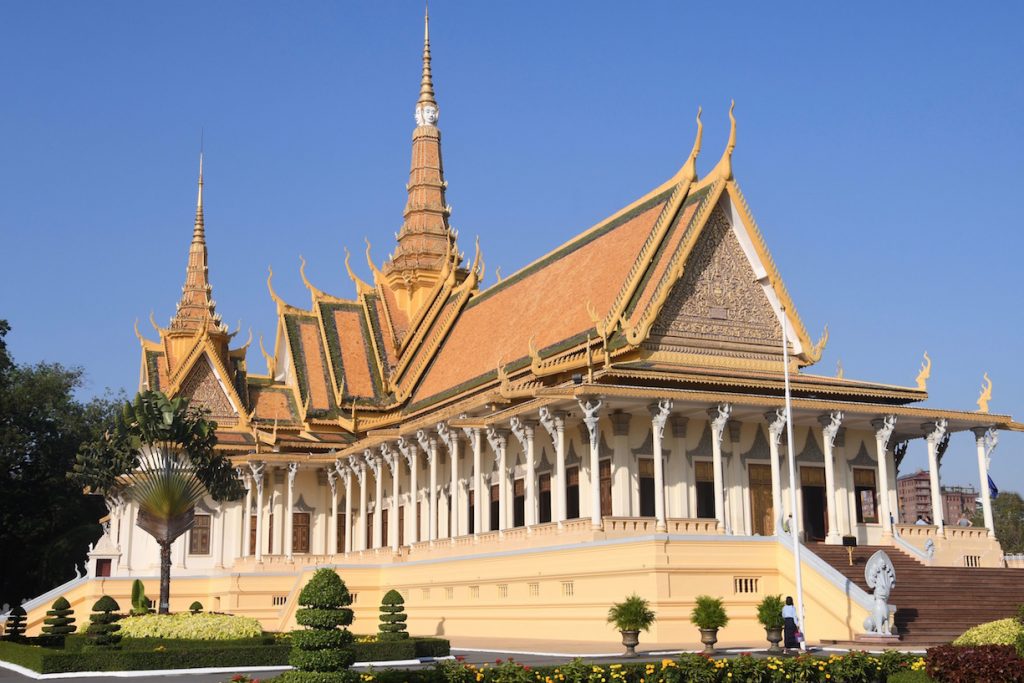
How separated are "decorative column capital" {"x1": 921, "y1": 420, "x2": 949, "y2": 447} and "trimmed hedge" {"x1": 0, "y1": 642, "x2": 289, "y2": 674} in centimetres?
1617

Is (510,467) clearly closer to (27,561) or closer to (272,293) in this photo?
(272,293)

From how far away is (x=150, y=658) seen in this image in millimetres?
19266

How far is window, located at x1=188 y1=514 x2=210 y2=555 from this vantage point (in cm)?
4156

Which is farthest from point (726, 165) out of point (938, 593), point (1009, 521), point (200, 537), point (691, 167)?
point (1009, 521)

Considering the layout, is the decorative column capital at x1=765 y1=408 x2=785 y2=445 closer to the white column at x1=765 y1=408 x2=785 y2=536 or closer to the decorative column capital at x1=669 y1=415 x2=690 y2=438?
the white column at x1=765 y1=408 x2=785 y2=536

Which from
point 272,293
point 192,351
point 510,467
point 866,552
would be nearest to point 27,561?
point 192,351

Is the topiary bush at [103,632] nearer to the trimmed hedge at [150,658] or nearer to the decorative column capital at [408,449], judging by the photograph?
the trimmed hedge at [150,658]

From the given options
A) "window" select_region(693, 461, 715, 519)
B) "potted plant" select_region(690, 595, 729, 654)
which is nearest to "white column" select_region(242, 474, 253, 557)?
"window" select_region(693, 461, 715, 519)

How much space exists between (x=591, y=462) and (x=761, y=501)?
17.5 feet

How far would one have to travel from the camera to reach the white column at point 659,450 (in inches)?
956

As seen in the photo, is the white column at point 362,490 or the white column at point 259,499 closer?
the white column at point 362,490

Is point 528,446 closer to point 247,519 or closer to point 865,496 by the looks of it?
point 865,496

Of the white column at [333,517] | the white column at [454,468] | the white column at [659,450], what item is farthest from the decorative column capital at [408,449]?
the white column at [659,450]

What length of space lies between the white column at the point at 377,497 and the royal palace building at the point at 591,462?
0.09 meters
